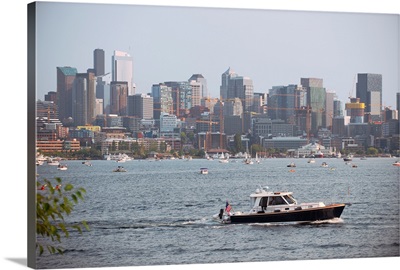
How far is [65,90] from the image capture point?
10.0 metres

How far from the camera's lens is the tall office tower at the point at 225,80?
10.6 metres

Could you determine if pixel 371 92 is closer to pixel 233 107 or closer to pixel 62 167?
pixel 233 107

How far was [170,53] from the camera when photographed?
10836mm

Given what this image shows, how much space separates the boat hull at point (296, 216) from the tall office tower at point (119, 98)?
214 cm

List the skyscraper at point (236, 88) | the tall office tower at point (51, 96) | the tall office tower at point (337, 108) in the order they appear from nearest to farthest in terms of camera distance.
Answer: the tall office tower at point (51, 96) → the skyscraper at point (236, 88) → the tall office tower at point (337, 108)

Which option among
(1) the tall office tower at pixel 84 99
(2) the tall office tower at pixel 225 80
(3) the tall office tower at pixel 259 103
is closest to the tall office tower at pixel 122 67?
(1) the tall office tower at pixel 84 99

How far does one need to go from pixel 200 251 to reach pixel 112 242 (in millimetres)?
1113

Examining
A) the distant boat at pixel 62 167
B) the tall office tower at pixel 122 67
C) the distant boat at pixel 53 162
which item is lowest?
the distant boat at pixel 62 167

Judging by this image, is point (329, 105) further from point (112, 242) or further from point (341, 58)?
point (112, 242)

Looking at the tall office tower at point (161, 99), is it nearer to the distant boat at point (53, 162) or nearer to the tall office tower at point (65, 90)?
the tall office tower at point (65, 90)

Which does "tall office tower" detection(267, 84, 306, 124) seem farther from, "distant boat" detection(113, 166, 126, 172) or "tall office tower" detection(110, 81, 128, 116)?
"distant boat" detection(113, 166, 126, 172)

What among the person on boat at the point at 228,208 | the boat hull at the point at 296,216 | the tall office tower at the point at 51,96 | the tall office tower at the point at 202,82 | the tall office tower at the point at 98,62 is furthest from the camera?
the boat hull at the point at 296,216

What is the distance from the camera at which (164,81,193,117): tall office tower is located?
35.5ft

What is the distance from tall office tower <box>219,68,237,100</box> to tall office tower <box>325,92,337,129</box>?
148cm
